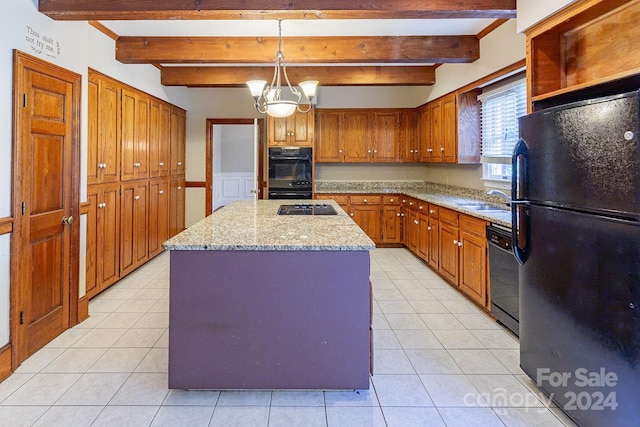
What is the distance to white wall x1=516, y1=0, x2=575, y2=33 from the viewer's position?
2.13 meters

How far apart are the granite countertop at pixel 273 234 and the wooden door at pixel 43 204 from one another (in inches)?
41.5

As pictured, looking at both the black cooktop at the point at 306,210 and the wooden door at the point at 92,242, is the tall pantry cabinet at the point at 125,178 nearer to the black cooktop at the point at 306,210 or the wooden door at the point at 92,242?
the wooden door at the point at 92,242

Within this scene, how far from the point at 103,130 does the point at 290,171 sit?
2676 millimetres

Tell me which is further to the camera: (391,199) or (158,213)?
(391,199)

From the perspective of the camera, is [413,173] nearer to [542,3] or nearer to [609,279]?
[542,3]

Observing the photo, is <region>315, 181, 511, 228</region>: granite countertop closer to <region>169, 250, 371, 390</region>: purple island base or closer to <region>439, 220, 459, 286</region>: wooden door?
<region>439, 220, 459, 286</region>: wooden door

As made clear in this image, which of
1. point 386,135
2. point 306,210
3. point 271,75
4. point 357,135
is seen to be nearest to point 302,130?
point 357,135

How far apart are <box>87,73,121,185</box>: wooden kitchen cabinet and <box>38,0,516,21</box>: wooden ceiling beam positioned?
0.94 metres

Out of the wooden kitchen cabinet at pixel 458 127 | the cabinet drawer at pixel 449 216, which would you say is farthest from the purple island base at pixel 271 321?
the wooden kitchen cabinet at pixel 458 127

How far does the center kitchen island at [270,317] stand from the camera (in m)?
1.95

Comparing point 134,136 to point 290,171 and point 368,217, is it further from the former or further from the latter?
point 368,217

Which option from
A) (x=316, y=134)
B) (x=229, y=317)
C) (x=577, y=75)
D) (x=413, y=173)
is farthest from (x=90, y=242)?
(x=413, y=173)

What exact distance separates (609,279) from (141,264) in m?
4.49

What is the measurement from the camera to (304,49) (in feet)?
12.6
